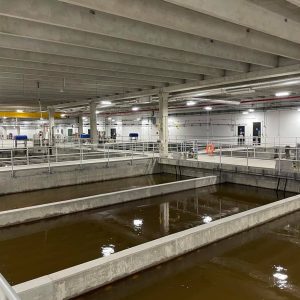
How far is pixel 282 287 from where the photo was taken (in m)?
4.14

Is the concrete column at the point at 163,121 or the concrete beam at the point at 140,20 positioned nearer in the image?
the concrete beam at the point at 140,20

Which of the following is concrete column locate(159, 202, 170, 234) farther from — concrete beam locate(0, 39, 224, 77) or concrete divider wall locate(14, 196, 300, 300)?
concrete beam locate(0, 39, 224, 77)

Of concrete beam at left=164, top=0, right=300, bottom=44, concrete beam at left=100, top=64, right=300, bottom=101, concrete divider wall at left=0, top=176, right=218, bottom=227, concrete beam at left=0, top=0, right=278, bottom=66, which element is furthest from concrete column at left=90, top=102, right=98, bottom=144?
concrete beam at left=164, top=0, right=300, bottom=44

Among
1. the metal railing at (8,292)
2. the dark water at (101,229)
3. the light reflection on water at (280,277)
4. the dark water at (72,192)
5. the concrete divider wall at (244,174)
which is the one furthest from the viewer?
the concrete divider wall at (244,174)

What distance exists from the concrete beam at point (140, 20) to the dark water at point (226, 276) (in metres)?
3.88

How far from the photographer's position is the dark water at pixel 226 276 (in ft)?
13.2

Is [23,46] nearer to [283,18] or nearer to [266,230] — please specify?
[283,18]

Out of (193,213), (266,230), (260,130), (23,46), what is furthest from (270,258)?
(260,130)

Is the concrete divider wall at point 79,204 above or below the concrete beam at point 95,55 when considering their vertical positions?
below

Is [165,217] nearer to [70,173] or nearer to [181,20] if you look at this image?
[181,20]

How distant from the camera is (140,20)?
487 centimetres

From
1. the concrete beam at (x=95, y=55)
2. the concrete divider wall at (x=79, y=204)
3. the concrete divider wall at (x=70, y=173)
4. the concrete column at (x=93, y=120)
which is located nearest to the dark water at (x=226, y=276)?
the concrete divider wall at (x=79, y=204)

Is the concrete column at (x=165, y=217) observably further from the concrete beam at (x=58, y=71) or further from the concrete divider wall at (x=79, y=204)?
the concrete beam at (x=58, y=71)

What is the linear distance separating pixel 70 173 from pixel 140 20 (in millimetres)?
7985
